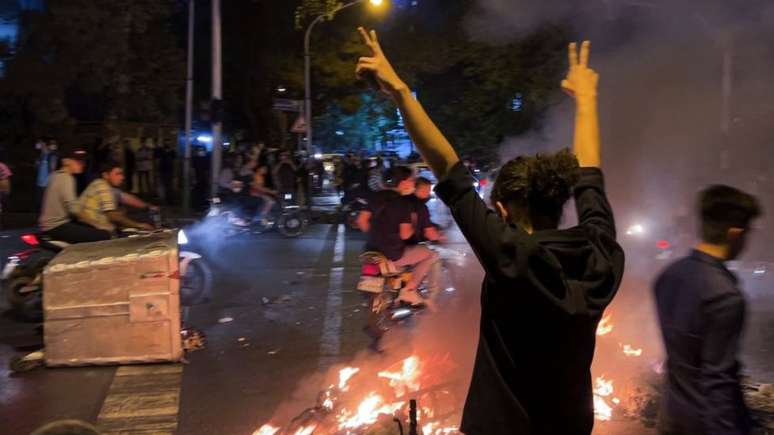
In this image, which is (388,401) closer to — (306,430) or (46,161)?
(306,430)

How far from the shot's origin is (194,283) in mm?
7887

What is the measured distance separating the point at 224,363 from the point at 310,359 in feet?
2.16

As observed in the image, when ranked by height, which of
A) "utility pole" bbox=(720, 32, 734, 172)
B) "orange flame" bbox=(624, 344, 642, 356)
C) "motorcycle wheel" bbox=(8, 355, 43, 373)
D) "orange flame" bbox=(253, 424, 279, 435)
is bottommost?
"motorcycle wheel" bbox=(8, 355, 43, 373)

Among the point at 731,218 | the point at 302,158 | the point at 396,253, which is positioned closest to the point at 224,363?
the point at 396,253

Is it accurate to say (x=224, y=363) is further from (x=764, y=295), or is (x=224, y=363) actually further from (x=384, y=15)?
(x=384, y=15)

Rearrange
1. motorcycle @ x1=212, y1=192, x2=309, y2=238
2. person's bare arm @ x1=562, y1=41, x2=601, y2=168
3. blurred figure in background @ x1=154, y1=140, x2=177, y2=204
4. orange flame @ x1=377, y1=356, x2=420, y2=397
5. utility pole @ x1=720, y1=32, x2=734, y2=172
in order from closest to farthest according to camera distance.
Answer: person's bare arm @ x1=562, y1=41, x2=601, y2=168
orange flame @ x1=377, y1=356, x2=420, y2=397
utility pole @ x1=720, y1=32, x2=734, y2=172
motorcycle @ x1=212, y1=192, x2=309, y2=238
blurred figure in background @ x1=154, y1=140, x2=177, y2=204

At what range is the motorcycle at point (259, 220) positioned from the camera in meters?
13.4

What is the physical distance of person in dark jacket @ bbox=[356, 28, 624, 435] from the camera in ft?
5.88

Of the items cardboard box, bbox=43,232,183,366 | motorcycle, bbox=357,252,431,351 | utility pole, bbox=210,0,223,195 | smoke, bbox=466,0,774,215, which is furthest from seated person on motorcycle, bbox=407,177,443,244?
utility pole, bbox=210,0,223,195

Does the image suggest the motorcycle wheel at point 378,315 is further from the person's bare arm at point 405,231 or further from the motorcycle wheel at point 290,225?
the motorcycle wheel at point 290,225

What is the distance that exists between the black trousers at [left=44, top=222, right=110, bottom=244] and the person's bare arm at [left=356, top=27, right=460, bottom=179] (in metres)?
5.64

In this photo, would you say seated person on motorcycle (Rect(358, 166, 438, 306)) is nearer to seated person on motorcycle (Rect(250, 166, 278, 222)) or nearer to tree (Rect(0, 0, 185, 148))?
seated person on motorcycle (Rect(250, 166, 278, 222))

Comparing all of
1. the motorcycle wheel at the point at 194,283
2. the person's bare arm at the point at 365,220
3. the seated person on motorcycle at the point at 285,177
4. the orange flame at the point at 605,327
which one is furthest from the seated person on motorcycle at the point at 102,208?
the seated person on motorcycle at the point at 285,177

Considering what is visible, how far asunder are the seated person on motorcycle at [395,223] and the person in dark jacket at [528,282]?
443 cm
